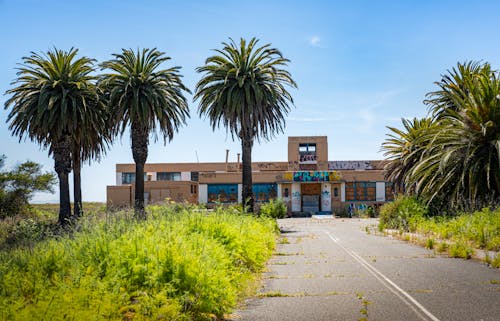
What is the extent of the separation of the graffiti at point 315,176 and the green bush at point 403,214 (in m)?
28.2

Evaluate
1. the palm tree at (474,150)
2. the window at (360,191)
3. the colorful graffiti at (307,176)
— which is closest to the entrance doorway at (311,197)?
the colorful graffiti at (307,176)

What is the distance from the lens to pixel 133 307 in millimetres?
6797

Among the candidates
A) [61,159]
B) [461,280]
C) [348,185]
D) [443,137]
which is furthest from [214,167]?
[461,280]

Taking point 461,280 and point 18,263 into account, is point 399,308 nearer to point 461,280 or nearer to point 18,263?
point 461,280

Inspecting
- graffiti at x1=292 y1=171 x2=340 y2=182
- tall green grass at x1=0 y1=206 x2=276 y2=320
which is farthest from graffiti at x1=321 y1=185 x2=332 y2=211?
tall green grass at x1=0 y1=206 x2=276 y2=320

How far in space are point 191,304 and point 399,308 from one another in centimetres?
351

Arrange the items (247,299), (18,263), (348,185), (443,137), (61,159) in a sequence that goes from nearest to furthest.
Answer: (18,263), (247,299), (443,137), (61,159), (348,185)

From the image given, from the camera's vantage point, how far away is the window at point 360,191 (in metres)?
59.2

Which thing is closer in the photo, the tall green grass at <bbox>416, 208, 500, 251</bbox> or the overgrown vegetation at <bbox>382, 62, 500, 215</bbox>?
the tall green grass at <bbox>416, 208, 500, 251</bbox>

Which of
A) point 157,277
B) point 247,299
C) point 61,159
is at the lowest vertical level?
point 247,299

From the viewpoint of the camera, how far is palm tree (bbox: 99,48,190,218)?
3347 cm

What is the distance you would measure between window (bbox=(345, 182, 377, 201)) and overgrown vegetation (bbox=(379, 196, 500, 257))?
1259 inches

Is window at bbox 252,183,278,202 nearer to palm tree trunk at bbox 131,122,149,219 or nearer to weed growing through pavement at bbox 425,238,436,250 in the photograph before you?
palm tree trunk at bbox 131,122,149,219

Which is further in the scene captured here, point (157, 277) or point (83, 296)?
point (157, 277)
